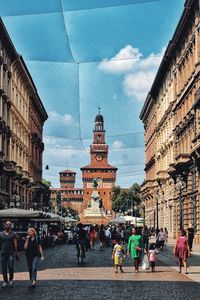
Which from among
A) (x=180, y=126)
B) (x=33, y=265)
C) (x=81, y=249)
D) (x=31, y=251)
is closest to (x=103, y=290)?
(x=33, y=265)

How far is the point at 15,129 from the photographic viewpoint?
246ft

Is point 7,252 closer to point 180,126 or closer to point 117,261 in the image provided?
point 117,261

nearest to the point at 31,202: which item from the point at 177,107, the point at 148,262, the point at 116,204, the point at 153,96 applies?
the point at 153,96

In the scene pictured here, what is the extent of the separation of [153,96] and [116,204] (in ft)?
352

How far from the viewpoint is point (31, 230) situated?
1856 cm

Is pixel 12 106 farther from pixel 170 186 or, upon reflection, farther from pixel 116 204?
pixel 116 204

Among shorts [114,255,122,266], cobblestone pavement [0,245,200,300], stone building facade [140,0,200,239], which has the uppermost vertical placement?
stone building facade [140,0,200,239]

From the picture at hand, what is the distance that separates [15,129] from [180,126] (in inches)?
870

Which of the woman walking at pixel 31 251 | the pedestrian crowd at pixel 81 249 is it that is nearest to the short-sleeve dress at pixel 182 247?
the pedestrian crowd at pixel 81 249

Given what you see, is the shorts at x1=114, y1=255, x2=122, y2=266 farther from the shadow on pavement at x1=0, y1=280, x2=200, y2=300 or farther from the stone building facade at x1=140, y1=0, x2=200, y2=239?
the stone building facade at x1=140, y1=0, x2=200, y2=239

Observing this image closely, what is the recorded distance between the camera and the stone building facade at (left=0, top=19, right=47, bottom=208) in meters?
63.7

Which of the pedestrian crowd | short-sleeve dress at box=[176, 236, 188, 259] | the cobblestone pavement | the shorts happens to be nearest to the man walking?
the pedestrian crowd

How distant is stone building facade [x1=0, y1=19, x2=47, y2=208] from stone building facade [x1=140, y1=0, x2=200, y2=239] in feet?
44.9

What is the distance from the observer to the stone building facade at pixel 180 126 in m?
51.6
